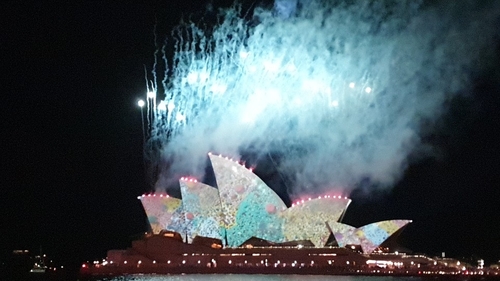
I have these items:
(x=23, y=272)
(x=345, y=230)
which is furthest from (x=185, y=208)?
(x=23, y=272)

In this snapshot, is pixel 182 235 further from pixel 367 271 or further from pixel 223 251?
pixel 367 271

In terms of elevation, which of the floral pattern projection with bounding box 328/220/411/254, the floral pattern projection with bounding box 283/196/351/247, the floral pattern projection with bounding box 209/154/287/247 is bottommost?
the floral pattern projection with bounding box 328/220/411/254

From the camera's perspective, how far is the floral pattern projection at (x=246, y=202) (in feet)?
160

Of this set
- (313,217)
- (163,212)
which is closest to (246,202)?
(313,217)

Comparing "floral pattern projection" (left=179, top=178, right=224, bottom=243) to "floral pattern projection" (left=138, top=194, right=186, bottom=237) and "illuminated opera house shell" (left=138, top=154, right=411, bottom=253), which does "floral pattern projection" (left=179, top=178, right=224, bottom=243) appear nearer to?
"illuminated opera house shell" (left=138, top=154, right=411, bottom=253)

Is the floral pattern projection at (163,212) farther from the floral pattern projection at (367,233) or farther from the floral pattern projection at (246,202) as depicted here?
the floral pattern projection at (367,233)

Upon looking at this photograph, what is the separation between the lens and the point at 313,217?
166 ft

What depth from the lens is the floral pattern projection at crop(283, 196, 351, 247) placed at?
49656 mm

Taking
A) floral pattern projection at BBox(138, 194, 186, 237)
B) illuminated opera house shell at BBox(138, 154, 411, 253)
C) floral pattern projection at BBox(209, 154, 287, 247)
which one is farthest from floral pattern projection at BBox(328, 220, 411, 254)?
floral pattern projection at BBox(138, 194, 186, 237)

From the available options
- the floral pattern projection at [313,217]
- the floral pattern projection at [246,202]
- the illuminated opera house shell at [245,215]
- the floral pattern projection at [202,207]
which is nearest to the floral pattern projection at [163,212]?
the illuminated opera house shell at [245,215]

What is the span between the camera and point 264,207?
4959 cm

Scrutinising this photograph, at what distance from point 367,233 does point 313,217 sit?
5491 mm

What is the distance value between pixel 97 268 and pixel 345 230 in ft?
64.2

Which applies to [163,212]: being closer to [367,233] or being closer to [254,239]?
[254,239]
